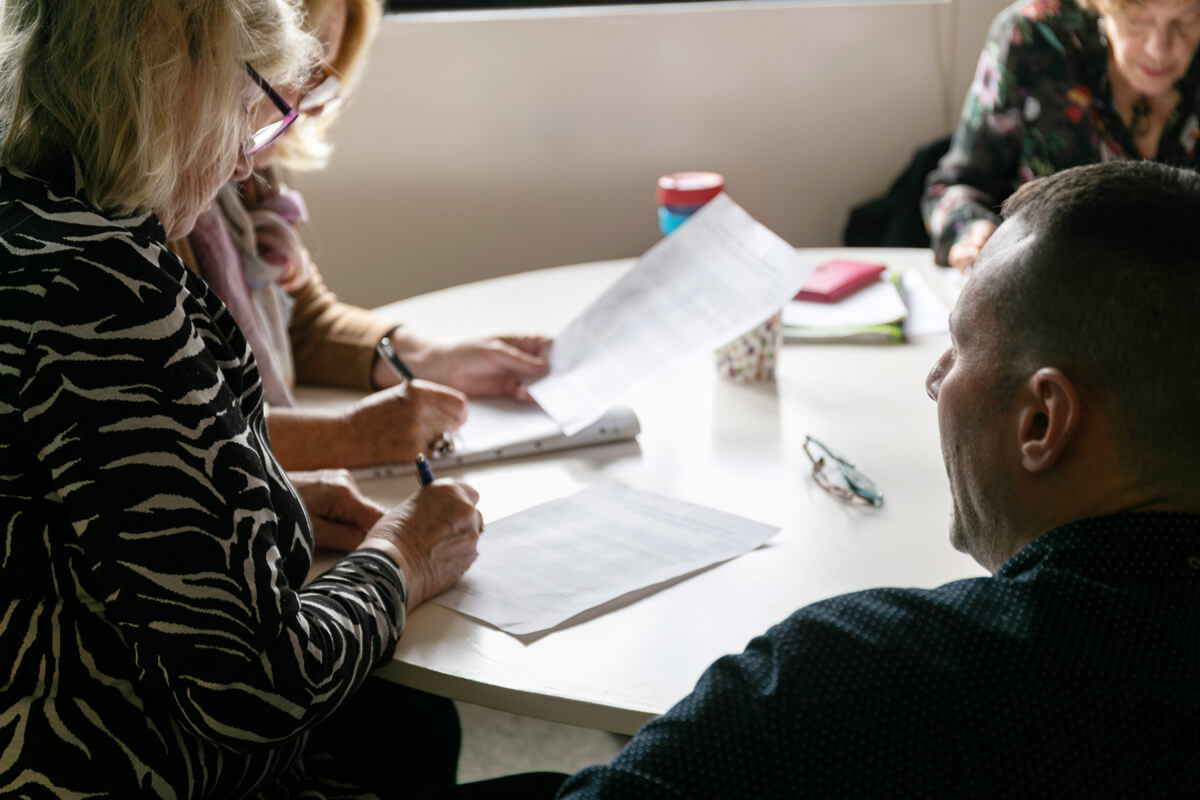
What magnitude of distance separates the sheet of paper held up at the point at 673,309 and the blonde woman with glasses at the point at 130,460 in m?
0.55

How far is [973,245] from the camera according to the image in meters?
1.82

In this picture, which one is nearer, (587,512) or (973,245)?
(587,512)

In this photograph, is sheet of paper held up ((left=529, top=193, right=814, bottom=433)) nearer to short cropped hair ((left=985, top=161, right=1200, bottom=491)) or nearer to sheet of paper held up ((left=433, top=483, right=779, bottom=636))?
sheet of paper held up ((left=433, top=483, right=779, bottom=636))

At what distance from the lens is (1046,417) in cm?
69

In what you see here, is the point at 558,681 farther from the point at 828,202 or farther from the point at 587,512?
the point at 828,202

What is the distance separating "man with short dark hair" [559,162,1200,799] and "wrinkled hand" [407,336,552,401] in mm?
829

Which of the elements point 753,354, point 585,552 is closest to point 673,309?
point 753,354

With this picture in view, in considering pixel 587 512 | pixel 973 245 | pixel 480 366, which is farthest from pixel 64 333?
pixel 973 245

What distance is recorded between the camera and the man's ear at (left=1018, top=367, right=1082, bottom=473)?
664mm

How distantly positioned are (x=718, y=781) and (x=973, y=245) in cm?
140

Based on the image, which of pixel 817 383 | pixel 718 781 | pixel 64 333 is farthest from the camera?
pixel 817 383

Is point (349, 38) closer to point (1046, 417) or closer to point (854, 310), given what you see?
point (854, 310)

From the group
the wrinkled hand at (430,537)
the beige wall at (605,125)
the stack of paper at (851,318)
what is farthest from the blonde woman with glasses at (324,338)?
the beige wall at (605,125)

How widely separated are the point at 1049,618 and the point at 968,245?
1.32 meters
